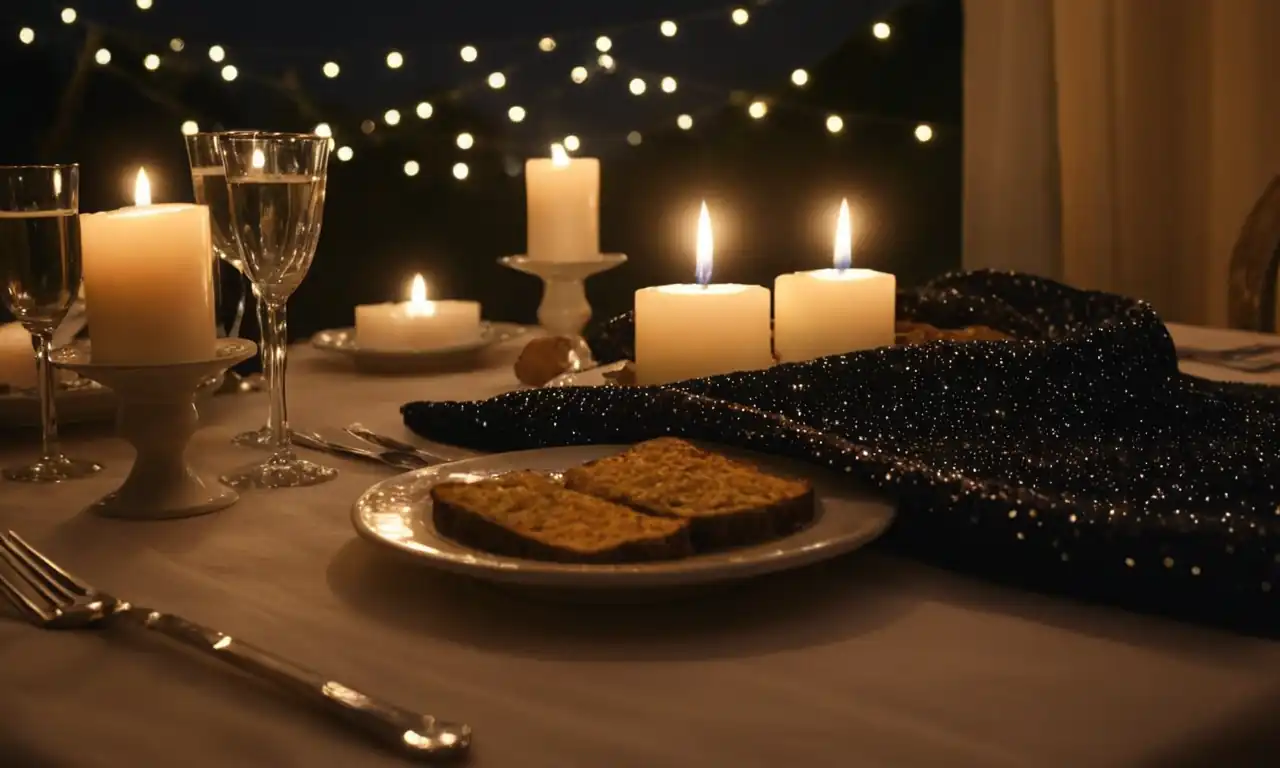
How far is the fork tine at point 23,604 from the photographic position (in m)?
0.64

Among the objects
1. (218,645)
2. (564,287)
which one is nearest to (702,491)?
(218,645)

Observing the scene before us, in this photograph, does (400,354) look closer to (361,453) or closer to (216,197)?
(216,197)

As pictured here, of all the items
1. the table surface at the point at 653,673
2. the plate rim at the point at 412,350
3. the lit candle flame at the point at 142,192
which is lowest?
A: the table surface at the point at 653,673

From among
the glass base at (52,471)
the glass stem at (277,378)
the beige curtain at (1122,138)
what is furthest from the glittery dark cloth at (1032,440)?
the beige curtain at (1122,138)

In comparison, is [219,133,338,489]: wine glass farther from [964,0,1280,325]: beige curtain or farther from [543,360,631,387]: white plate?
[964,0,1280,325]: beige curtain

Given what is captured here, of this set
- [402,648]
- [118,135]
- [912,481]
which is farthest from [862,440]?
[118,135]

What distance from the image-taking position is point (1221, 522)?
2.08ft

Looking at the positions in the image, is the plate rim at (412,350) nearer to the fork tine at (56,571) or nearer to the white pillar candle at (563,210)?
the white pillar candle at (563,210)

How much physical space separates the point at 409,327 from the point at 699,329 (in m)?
0.49

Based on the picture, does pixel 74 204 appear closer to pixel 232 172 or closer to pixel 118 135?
pixel 232 172

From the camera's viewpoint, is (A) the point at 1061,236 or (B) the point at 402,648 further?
(A) the point at 1061,236

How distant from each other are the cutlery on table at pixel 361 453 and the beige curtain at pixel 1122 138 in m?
1.93

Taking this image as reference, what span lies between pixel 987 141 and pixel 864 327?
5.93 feet

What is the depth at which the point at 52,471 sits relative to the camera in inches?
38.0
